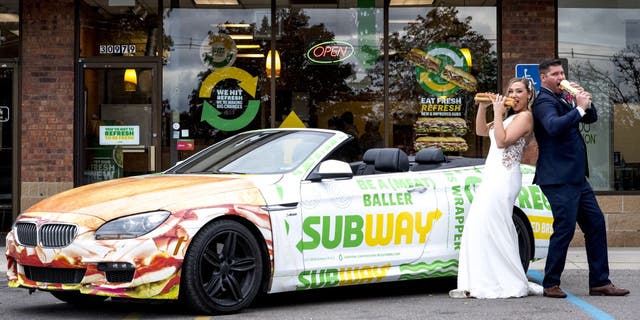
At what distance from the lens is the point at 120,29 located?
1346 centimetres

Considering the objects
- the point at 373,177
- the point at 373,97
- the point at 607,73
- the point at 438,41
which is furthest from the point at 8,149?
the point at 607,73

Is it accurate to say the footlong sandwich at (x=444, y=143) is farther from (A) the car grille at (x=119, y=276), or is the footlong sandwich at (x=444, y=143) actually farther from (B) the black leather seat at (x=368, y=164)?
(A) the car grille at (x=119, y=276)

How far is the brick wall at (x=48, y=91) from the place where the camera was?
1317 cm

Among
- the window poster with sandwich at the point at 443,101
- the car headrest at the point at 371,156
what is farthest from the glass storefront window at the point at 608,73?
the car headrest at the point at 371,156

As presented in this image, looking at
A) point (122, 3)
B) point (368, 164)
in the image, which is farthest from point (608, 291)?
point (122, 3)

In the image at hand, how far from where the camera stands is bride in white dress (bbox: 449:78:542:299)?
26.0 ft

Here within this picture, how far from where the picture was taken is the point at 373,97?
13383mm

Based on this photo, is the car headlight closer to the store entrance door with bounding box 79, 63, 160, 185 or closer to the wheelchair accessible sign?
the store entrance door with bounding box 79, 63, 160, 185

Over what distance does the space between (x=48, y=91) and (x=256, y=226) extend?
7091mm

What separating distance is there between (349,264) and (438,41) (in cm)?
650

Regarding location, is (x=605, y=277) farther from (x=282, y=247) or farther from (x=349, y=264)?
(x=282, y=247)

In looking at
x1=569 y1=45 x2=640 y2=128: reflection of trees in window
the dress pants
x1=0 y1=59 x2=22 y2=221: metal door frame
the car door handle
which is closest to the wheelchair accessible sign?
x1=569 y1=45 x2=640 y2=128: reflection of trees in window

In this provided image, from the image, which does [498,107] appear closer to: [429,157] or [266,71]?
[429,157]

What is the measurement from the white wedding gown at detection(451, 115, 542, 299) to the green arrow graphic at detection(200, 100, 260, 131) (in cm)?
581
